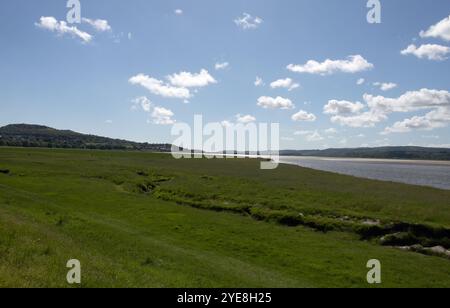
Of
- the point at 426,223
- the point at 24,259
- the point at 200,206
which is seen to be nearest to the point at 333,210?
the point at 426,223

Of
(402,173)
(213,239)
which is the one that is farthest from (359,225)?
(402,173)

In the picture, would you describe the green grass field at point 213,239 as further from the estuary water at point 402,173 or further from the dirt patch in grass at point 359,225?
the estuary water at point 402,173

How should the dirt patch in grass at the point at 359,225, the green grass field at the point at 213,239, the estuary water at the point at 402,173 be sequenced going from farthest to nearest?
the estuary water at the point at 402,173 < the dirt patch in grass at the point at 359,225 < the green grass field at the point at 213,239

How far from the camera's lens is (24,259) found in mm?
13836

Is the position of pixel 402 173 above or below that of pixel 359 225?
below

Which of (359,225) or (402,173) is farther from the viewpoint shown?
(402,173)

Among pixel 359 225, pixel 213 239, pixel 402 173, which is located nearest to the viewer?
pixel 213 239

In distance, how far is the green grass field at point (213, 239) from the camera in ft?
49.8

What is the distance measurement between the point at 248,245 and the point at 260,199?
15.4 metres

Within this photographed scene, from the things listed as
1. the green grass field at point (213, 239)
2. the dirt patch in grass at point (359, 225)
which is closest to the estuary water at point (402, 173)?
the green grass field at point (213, 239)

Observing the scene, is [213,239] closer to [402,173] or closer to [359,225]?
[359,225]

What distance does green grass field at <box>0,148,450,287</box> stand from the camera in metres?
15.2

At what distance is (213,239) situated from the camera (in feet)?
77.6
